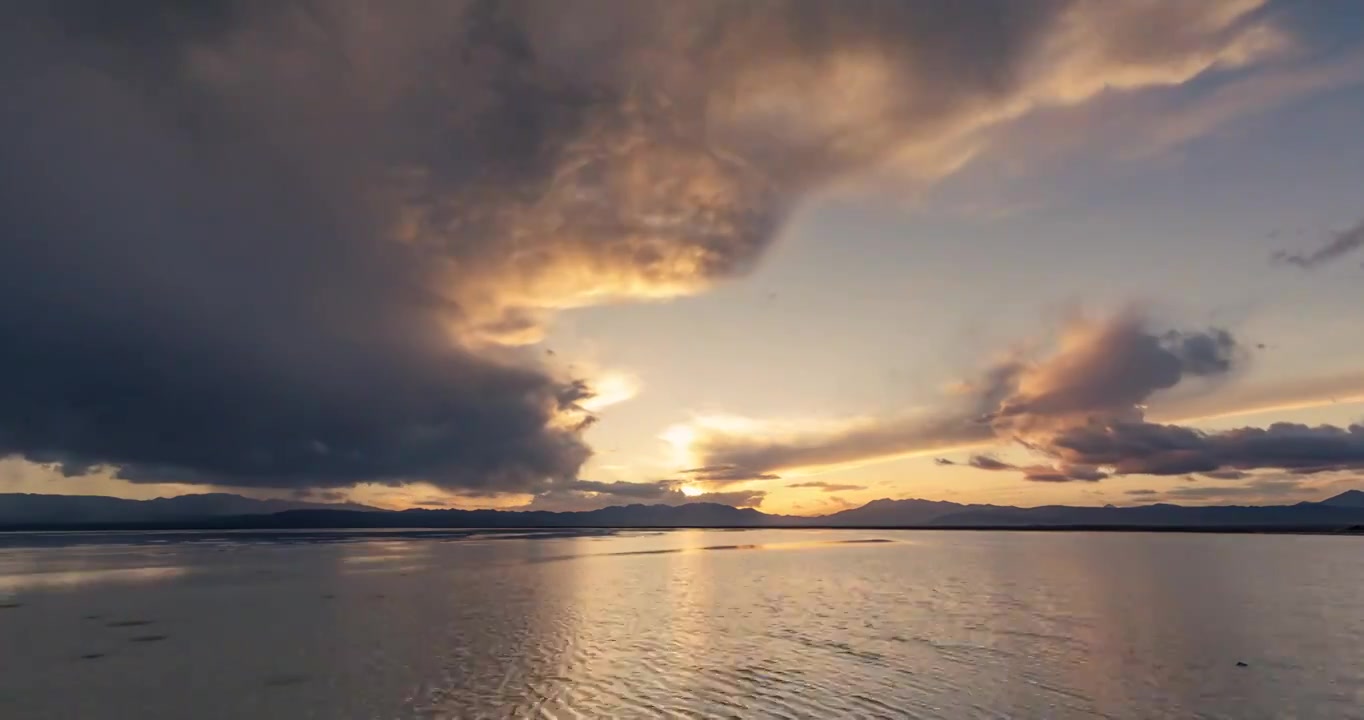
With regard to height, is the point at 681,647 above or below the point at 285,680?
above

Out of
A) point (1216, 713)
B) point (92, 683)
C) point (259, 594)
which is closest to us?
point (1216, 713)

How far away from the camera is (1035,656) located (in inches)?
1030

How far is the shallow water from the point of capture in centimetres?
2038

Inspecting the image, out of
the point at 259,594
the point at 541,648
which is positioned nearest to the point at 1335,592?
the point at 541,648

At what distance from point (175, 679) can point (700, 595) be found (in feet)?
95.0

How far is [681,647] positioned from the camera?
2858cm

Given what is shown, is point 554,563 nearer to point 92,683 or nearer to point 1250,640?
point 92,683

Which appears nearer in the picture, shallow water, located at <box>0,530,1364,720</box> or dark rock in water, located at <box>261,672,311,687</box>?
shallow water, located at <box>0,530,1364,720</box>

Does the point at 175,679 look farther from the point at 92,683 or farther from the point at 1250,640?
the point at 1250,640

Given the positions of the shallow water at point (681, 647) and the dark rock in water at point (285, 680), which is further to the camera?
the dark rock in water at point (285, 680)

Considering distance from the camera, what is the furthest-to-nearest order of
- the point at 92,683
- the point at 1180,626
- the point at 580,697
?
the point at 1180,626 → the point at 92,683 → the point at 580,697

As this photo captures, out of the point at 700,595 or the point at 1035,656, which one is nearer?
the point at 1035,656

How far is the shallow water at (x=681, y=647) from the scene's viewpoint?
20375 millimetres

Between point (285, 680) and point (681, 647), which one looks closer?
point (285, 680)
